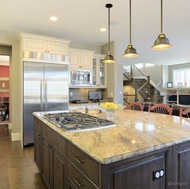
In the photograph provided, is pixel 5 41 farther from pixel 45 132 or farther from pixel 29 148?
pixel 45 132

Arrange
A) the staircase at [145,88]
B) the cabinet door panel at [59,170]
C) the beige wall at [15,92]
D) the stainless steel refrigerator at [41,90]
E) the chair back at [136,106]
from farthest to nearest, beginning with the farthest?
the staircase at [145,88]
the beige wall at [15,92]
the stainless steel refrigerator at [41,90]
the chair back at [136,106]
the cabinet door panel at [59,170]

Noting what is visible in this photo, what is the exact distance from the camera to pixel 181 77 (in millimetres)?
10719

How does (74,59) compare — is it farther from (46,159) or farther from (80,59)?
(46,159)

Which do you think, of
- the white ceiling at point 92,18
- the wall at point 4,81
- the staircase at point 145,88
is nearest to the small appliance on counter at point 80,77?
the white ceiling at point 92,18

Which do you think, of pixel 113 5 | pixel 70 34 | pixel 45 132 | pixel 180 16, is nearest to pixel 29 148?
pixel 45 132

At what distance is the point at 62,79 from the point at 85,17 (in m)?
1.61

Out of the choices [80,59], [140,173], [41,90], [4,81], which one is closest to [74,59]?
[80,59]

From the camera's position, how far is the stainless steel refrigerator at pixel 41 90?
13.1 ft

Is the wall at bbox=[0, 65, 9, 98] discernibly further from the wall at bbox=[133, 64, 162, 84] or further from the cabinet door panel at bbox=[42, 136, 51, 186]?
the wall at bbox=[133, 64, 162, 84]

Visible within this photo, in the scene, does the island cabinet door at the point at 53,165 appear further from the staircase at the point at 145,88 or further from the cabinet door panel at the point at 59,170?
the staircase at the point at 145,88

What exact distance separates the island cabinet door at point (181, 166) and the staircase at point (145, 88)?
8936 millimetres

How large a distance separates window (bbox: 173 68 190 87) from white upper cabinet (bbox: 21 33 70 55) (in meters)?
8.70

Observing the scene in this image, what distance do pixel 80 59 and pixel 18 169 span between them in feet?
11.0

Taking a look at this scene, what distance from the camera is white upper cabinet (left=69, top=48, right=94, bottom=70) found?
498 cm
